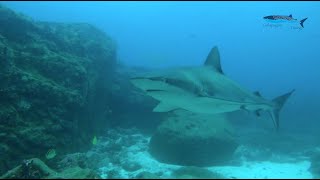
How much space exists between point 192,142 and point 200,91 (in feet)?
21.3

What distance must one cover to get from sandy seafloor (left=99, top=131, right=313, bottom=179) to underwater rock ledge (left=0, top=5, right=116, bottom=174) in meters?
1.99

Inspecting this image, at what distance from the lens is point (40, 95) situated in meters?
10.4

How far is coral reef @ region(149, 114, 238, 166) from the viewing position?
41.7ft

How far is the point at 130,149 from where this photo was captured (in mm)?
13914

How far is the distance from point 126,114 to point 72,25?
285 inches

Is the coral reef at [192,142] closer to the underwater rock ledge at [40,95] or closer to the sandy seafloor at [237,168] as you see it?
the sandy seafloor at [237,168]

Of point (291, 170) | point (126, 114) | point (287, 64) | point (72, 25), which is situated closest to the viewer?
point (291, 170)

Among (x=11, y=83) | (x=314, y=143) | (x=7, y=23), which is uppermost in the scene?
(x=7, y=23)

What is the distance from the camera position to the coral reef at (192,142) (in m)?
12.7

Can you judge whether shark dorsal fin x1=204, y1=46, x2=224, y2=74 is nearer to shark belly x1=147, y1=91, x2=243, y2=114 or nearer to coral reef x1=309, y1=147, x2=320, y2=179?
shark belly x1=147, y1=91, x2=243, y2=114

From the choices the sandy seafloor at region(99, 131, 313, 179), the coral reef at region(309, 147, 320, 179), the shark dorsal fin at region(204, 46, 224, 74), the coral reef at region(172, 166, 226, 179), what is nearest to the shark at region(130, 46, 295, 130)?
the shark dorsal fin at region(204, 46, 224, 74)

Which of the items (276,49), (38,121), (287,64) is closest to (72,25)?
(38,121)

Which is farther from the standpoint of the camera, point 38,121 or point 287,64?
point 287,64

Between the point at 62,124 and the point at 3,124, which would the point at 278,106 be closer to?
the point at 62,124
